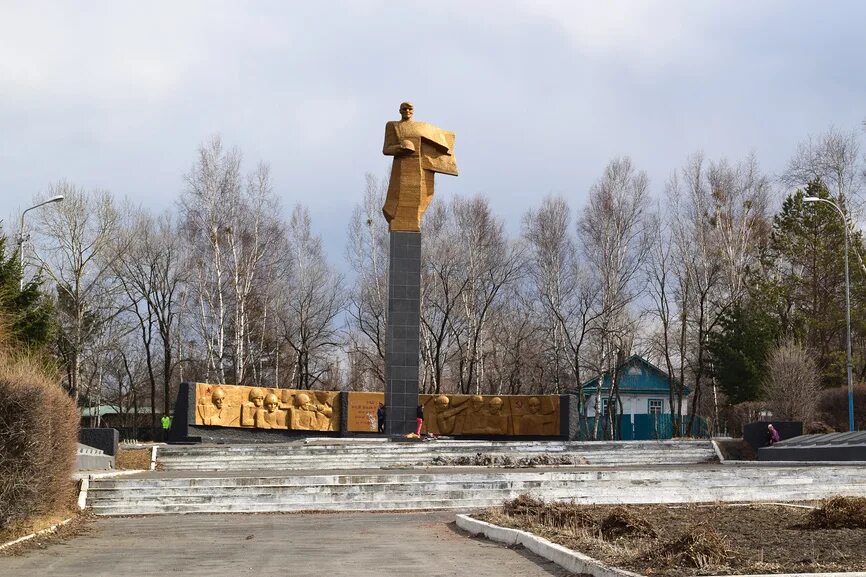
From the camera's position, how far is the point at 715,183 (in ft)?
153

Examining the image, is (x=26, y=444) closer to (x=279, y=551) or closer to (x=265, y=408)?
(x=279, y=551)

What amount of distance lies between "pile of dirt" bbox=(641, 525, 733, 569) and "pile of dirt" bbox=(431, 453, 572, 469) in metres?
15.9

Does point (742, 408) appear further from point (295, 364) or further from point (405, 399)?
point (295, 364)

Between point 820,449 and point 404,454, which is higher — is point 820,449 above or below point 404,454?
above

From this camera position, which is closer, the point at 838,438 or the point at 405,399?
the point at 838,438

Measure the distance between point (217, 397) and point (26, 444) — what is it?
823 inches

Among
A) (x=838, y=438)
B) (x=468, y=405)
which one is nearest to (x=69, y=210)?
(x=468, y=405)

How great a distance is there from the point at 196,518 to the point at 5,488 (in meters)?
4.43

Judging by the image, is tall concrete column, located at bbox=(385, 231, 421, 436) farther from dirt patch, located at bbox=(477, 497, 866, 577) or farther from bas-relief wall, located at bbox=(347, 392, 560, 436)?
dirt patch, located at bbox=(477, 497, 866, 577)

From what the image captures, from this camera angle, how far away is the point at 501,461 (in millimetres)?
24969

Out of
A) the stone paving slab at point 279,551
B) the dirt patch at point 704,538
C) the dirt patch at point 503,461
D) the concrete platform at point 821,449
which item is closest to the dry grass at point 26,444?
the stone paving slab at point 279,551

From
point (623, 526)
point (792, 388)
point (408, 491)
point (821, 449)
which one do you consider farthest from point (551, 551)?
point (792, 388)

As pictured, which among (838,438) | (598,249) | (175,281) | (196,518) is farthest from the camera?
(175,281)

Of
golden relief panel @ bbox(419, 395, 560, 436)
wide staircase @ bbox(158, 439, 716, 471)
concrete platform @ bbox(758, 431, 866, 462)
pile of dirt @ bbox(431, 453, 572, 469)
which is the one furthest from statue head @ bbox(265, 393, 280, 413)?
concrete platform @ bbox(758, 431, 866, 462)
